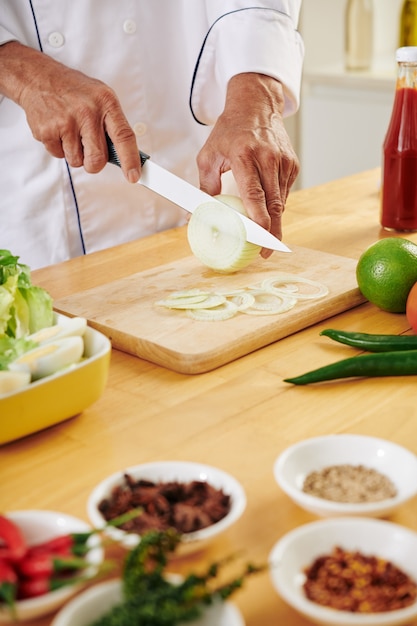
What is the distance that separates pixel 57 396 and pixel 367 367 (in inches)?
18.1

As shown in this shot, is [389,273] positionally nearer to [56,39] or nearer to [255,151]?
[255,151]

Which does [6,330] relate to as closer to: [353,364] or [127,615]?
[353,364]

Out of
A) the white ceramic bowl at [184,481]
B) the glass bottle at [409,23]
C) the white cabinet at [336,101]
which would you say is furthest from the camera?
the white cabinet at [336,101]

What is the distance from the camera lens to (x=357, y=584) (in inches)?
28.7

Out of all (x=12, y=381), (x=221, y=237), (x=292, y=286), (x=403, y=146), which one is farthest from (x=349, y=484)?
(x=403, y=146)

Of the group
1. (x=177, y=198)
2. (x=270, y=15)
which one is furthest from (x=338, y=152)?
(x=177, y=198)

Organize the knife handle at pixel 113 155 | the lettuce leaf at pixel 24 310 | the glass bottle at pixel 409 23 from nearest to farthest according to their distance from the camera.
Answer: the lettuce leaf at pixel 24 310 < the knife handle at pixel 113 155 < the glass bottle at pixel 409 23

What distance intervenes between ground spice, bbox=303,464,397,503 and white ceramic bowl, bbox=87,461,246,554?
0.09 m

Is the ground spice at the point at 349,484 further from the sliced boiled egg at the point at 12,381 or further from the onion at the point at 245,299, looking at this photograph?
the onion at the point at 245,299

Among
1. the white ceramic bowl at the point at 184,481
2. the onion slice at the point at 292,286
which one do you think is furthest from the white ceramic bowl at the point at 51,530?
the onion slice at the point at 292,286

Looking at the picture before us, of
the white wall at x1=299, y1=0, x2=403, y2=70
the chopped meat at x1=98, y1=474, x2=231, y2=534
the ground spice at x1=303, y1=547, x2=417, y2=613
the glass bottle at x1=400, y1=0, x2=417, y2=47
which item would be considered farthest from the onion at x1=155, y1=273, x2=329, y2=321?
the white wall at x1=299, y1=0, x2=403, y2=70

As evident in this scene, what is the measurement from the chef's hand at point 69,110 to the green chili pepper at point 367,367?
21.2 inches

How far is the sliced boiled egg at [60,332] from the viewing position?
110 cm

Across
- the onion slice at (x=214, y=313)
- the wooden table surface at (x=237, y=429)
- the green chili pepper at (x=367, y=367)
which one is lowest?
the wooden table surface at (x=237, y=429)
